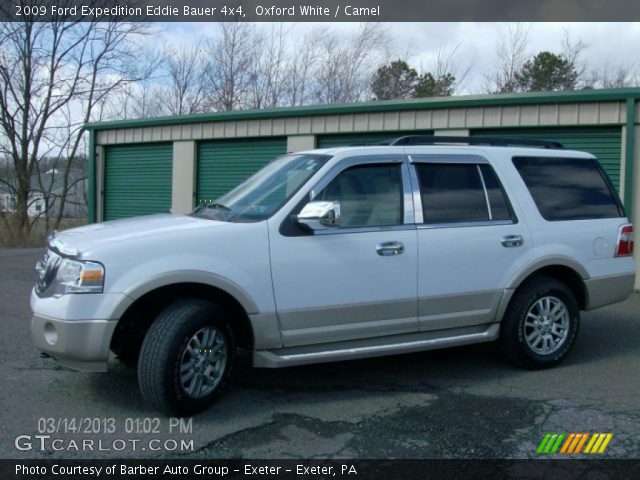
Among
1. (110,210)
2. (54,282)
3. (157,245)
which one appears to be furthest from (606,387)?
(110,210)

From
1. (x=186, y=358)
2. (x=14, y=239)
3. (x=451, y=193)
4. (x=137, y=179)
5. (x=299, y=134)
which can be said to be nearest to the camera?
(x=186, y=358)

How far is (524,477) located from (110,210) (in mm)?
14933

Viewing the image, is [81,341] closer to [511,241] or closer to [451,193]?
[451,193]

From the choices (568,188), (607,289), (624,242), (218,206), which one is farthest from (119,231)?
(624,242)

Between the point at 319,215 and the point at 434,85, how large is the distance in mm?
23529

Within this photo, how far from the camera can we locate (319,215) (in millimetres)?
4750

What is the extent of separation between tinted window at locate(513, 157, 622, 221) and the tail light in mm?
159

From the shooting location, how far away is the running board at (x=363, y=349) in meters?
4.82

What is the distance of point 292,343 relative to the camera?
192 inches

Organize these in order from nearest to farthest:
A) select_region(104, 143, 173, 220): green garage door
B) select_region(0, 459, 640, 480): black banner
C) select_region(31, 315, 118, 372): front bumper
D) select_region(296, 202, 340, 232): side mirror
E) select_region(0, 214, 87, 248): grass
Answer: select_region(0, 459, 640, 480): black banner, select_region(31, 315, 118, 372): front bumper, select_region(296, 202, 340, 232): side mirror, select_region(104, 143, 173, 220): green garage door, select_region(0, 214, 87, 248): grass

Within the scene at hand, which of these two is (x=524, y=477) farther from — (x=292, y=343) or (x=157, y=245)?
(x=157, y=245)

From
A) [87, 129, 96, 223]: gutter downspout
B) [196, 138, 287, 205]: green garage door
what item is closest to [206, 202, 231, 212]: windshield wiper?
[196, 138, 287, 205]: green garage door

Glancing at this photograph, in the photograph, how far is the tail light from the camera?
6.29 meters

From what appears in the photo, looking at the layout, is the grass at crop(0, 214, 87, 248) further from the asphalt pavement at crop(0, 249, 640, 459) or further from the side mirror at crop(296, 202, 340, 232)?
the side mirror at crop(296, 202, 340, 232)
